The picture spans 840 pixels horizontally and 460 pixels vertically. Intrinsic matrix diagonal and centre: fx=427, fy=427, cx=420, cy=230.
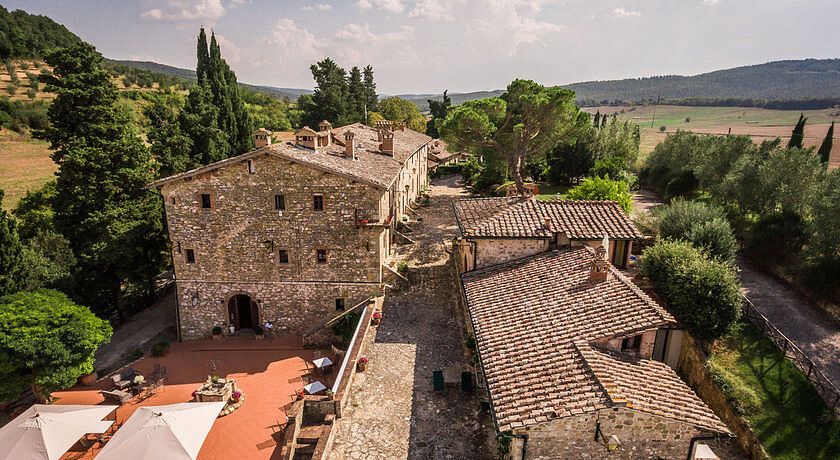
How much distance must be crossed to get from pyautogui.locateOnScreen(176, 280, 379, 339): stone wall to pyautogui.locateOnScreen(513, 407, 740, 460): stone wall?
576 inches

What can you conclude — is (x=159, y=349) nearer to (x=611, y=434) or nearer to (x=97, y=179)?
(x=97, y=179)

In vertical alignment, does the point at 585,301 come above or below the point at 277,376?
above

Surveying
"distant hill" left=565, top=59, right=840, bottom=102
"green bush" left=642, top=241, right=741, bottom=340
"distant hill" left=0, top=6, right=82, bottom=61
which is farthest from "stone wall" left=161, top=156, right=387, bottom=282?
"distant hill" left=565, top=59, right=840, bottom=102

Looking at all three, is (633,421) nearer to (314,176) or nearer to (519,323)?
(519,323)

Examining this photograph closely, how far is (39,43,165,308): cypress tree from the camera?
2516cm

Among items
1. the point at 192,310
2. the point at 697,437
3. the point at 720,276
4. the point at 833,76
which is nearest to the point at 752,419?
the point at 720,276

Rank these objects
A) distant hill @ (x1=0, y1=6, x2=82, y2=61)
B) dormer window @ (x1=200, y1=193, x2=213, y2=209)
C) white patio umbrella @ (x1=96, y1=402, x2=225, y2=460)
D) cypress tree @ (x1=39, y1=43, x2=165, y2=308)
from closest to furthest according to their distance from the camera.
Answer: white patio umbrella @ (x1=96, y1=402, x2=225, y2=460) < dormer window @ (x1=200, y1=193, x2=213, y2=209) < cypress tree @ (x1=39, y1=43, x2=165, y2=308) < distant hill @ (x1=0, y1=6, x2=82, y2=61)

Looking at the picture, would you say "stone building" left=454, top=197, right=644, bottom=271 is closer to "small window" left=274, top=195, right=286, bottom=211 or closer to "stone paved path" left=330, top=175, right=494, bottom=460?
"stone paved path" left=330, top=175, right=494, bottom=460

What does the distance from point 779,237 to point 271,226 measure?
30.5m

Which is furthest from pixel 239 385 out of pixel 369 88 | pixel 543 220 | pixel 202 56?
pixel 369 88

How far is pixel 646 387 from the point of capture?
11.9 meters

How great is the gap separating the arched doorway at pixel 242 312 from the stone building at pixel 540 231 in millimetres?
13233

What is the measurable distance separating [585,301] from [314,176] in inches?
574

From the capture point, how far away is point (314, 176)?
22484 mm
